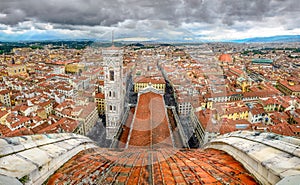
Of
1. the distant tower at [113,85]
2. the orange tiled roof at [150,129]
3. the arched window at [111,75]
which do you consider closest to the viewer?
the orange tiled roof at [150,129]

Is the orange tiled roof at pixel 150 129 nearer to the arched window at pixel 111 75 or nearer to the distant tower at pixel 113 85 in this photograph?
the distant tower at pixel 113 85

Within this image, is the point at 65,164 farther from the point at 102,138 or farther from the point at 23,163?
the point at 102,138

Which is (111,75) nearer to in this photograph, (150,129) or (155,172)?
(150,129)

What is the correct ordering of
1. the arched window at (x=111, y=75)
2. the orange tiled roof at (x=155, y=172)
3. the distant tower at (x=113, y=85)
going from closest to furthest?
the orange tiled roof at (x=155, y=172) → the distant tower at (x=113, y=85) → the arched window at (x=111, y=75)

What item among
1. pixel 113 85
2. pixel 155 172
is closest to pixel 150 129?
pixel 113 85

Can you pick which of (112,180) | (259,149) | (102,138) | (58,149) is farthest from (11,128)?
(259,149)

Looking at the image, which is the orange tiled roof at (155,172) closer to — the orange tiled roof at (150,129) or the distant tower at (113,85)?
the orange tiled roof at (150,129)

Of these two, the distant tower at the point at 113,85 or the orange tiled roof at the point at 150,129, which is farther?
the distant tower at the point at 113,85

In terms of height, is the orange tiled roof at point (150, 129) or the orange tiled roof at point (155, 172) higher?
the orange tiled roof at point (155, 172)

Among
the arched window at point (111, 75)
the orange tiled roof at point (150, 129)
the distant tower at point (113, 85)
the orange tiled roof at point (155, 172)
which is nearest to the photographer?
the orange tiled roof at point (155, 172)

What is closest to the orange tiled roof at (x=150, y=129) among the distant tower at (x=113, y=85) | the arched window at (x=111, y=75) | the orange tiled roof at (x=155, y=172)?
the distant tower at (x=113, y=85)
